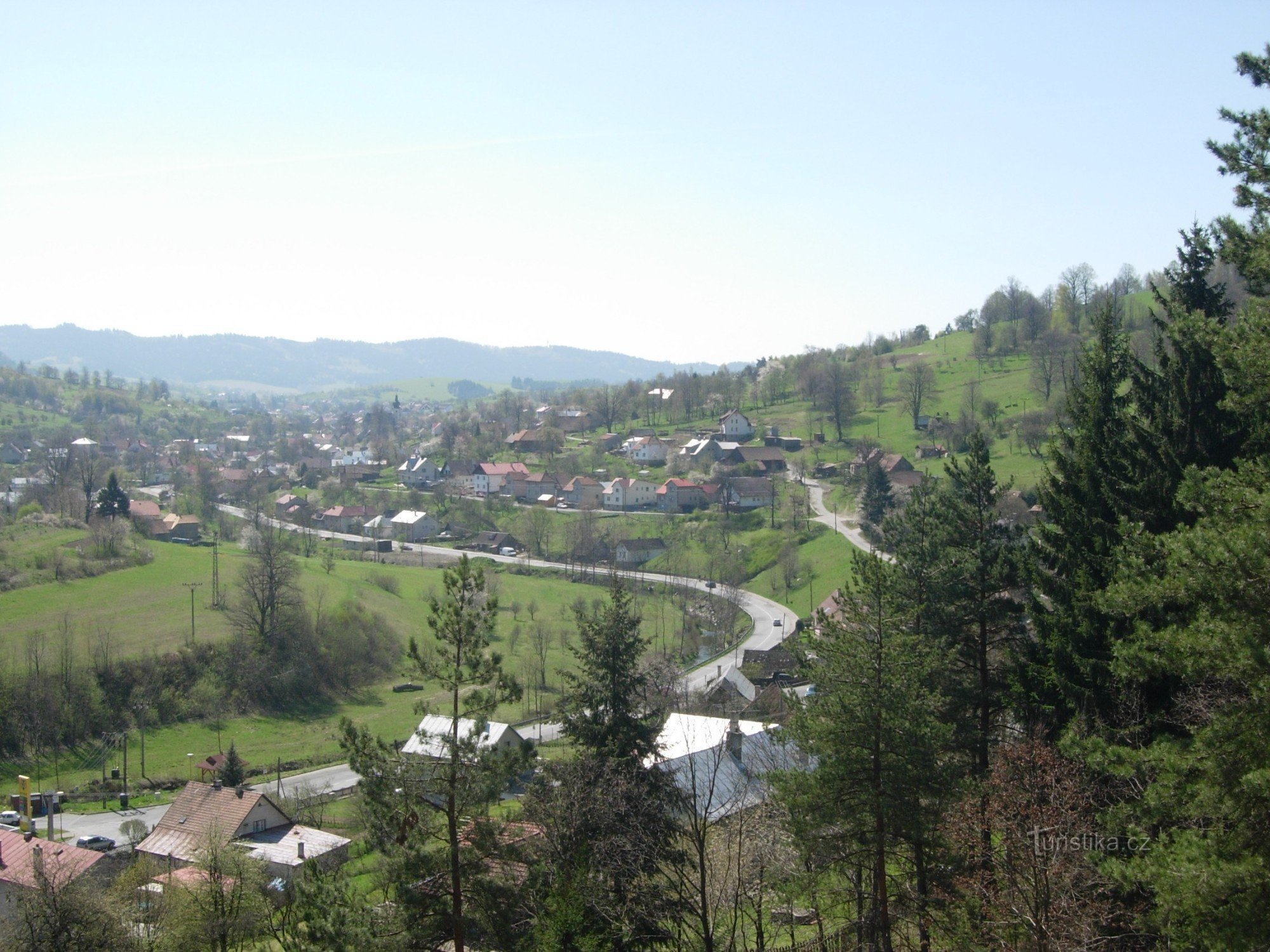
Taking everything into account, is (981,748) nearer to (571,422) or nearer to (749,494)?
(749,494)

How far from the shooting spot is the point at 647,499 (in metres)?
A: 76.9

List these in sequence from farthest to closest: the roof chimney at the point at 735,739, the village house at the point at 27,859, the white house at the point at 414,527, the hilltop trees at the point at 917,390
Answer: the hilltop trees at the point at 917,390 < the white house at the point at 414,527 < the roof chimney at the point at 735,739 < the village house at the point at 27,859

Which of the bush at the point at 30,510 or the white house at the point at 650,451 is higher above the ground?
the white house at the point at 650,451

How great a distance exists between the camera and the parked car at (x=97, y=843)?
26922 millimetres

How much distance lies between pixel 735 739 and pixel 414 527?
53995mm

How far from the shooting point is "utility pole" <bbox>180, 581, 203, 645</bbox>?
43.6 meters

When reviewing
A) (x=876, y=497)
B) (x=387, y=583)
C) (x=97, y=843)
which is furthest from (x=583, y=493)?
(x=97, y=843)

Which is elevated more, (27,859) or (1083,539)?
(1083,539)

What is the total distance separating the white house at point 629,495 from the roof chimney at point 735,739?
50329 mm

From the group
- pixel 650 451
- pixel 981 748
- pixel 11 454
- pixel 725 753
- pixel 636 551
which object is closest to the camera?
pixel 981 748

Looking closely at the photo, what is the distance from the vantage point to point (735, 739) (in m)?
25.7

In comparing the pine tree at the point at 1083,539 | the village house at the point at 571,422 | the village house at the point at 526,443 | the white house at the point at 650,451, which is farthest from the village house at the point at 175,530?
the pine tree at the point at 1083,539

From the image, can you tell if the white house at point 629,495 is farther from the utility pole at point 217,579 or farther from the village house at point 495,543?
the utility pole at point 217,579

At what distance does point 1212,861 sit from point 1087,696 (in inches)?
265
